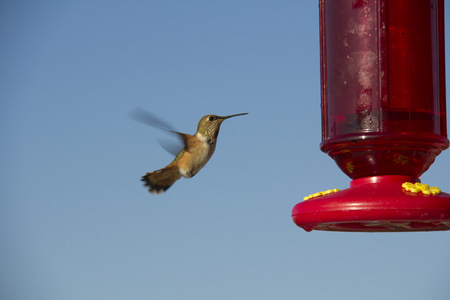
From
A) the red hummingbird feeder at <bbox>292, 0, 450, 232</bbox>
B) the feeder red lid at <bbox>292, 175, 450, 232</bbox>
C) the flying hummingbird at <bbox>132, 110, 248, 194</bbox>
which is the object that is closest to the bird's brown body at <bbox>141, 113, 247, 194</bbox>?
the flying hummingbird at <bbox>132, 110, 248, 194</bbox>

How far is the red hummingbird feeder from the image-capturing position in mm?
4121

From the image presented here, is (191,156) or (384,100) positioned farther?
(191,156)

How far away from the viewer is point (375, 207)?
364cm

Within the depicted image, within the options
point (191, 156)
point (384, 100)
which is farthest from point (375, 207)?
point (191, 156)

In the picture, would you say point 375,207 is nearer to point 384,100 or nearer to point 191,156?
point 384,100

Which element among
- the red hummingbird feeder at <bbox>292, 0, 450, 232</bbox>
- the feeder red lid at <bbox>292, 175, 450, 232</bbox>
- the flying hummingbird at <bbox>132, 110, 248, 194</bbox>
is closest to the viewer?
the feeder red lid at <bbox>292, 175, 450, 232</bbox>

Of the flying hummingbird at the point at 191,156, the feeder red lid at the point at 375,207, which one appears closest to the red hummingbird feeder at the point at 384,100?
the feeder red lid at the point at 375,207

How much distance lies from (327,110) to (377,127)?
50 centimetres

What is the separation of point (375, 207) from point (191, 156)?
2.93 metres

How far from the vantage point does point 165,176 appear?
6664 millimetres

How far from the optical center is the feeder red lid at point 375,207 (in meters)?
3.61

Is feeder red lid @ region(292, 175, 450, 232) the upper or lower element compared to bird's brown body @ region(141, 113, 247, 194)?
lower

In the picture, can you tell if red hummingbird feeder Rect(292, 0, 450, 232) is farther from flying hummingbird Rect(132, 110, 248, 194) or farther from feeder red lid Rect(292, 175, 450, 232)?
flying hummingbird Rect(132, 110, 248, 194)

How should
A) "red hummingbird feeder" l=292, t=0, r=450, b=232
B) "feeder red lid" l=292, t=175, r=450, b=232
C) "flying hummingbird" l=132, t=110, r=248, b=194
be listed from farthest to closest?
"flying hummingbird" l=132, t=110, r=248, b=194 → "red hummingbird feeder" l=292, t=0, r=450, b=232 → "feeder red lid" l=292, t=175, r=450, b=232
